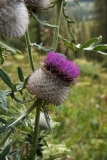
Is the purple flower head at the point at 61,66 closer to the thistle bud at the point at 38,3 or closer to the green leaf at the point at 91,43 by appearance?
the green leaf at the point at 91,43

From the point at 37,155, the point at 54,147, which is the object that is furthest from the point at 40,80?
the point at 54,147

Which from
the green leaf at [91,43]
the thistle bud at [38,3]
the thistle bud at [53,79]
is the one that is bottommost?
the thistle bud at [53,79]

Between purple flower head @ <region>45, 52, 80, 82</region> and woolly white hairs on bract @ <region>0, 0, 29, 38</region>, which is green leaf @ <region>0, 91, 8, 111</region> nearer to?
woolly white hairs on bract @ <region>0, 0, 29, 38</region>

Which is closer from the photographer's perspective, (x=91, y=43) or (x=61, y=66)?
(x=91, y=43)

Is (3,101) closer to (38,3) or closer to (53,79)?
(53,79)

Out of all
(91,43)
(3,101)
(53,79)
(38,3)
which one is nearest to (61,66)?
(53,79)

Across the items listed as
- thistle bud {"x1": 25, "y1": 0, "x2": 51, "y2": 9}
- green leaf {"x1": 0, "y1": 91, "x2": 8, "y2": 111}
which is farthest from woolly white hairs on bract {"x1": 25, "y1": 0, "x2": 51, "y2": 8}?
green leaf {"x1": 0, "y1": 91, "x2": 8, "y2": 111}

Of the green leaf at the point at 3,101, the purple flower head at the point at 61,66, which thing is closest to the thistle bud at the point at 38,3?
the purple flower head at the point at 61,66
